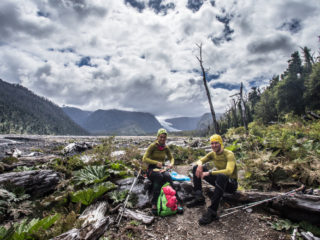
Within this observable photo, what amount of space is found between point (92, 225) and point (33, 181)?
129 inches

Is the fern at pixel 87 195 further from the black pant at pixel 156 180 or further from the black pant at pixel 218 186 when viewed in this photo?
the black pant at pixel 218 186

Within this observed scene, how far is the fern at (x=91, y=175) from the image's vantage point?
202 inches

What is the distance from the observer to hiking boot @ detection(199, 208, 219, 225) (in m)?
4.08

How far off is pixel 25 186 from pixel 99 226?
330 cm

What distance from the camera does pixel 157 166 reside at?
18.2 ft

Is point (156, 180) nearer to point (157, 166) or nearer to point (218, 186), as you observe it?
point (157, 166)

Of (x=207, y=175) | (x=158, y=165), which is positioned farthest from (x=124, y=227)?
(x=207, y=175)

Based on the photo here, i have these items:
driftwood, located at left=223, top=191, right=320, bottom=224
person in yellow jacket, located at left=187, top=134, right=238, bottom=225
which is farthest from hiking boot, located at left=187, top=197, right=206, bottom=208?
driftwood, located at left=223, top=191, right=320, bottom=224

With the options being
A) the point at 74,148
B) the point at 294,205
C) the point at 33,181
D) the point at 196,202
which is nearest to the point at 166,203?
the point at 196,202

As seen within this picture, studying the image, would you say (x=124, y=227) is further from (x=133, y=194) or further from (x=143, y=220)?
(x=133, y=194)

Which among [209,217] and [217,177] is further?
[217,177]

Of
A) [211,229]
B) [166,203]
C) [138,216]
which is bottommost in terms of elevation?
[211,229]

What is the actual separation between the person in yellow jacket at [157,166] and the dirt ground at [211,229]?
23.1 inches

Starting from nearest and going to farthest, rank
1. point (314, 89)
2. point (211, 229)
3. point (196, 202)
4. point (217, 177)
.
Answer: point (211, 229), point (217, 177), point (196, 202), point (314, 89)
